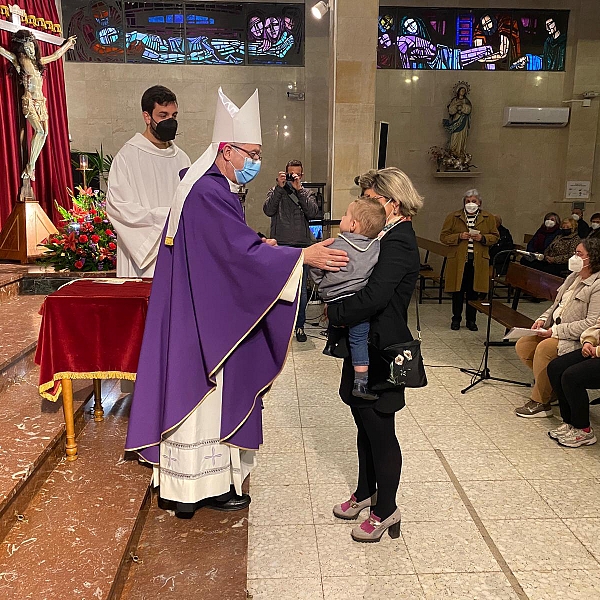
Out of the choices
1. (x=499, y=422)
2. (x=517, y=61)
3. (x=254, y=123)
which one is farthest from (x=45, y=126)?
(x=517, y=61)

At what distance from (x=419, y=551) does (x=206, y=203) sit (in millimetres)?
1788

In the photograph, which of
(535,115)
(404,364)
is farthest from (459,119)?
(404,364)

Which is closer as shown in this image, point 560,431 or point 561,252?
point 560,431

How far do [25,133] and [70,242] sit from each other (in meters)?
2.17

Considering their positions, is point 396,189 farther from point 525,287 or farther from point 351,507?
point 525,287

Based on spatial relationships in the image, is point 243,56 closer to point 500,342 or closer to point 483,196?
point 483,196

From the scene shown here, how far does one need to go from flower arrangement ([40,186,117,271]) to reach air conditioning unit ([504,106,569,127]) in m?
7.16

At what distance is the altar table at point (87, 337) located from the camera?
2.75 m

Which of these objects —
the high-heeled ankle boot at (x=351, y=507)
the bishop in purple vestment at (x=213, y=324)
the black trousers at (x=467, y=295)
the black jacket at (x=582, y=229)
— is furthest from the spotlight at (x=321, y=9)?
the high-heeled ankle boot at (x=351, y=507)

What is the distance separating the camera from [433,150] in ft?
33.1

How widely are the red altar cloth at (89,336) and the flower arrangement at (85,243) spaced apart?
3.03 metres

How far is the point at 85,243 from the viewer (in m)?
5.74

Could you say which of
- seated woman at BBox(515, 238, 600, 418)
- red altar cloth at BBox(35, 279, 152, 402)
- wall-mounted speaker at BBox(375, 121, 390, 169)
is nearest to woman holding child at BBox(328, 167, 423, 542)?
red altar cloth at BBox(35, 279, 152, 402)

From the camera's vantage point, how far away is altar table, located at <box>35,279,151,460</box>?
2.75 m
